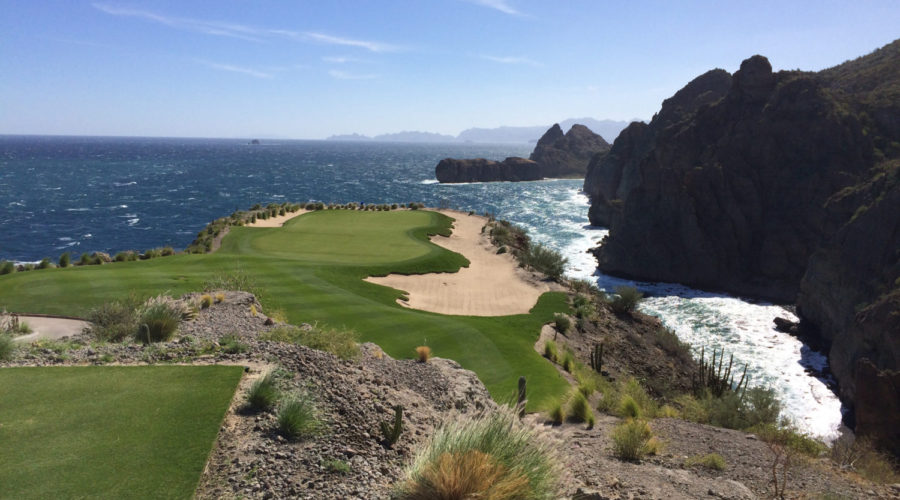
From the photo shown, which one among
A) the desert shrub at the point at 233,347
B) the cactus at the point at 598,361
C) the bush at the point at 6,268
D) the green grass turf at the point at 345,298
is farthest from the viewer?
the bush at the point at 6,268

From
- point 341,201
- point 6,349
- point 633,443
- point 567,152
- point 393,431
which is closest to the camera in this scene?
point 393,431

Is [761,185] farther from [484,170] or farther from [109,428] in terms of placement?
[484,170]

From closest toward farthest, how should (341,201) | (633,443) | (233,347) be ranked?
(633,443) → (233,347) → (341,201)

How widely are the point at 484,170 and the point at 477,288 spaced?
101m

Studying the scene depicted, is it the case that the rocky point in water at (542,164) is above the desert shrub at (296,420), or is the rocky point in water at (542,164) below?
above

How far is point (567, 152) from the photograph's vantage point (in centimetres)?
15488

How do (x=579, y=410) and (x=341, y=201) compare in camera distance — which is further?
(x=341, y=201)

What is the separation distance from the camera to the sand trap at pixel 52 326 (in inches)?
561

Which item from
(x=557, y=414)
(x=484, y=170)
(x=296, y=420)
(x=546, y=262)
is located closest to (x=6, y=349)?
(x=296, y=420)

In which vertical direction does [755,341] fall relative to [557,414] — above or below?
below

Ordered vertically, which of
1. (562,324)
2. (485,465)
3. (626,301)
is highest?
(485,465)

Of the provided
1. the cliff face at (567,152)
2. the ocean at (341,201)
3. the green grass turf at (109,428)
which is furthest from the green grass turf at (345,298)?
the cliff face at (567,152)

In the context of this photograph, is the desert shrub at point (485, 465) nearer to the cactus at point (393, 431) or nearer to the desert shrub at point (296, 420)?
the cactus at point (393, 431)

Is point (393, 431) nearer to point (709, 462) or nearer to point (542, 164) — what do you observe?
point (709, 462)
